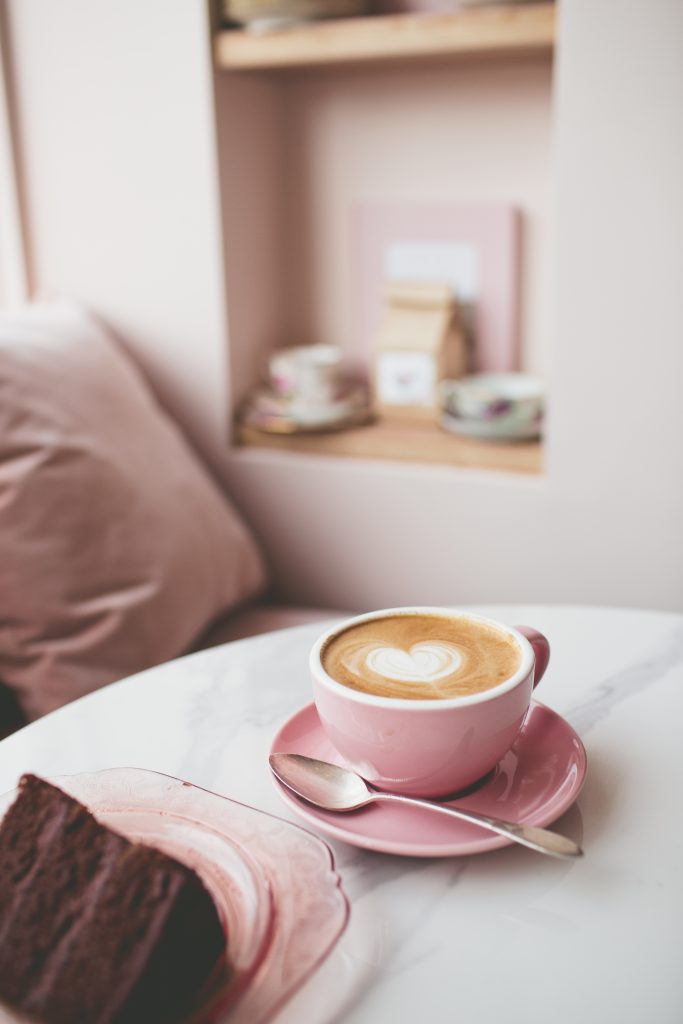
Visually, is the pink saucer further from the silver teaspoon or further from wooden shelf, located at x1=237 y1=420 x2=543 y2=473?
wooden shelf, located at x1=237 y1=420 x2=543 y2=473

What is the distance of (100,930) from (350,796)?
0.66ft

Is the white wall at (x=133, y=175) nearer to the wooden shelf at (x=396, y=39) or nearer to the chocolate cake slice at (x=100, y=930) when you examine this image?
the wooden shelf at (x=396, y=39)

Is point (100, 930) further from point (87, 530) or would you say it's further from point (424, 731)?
point (87, 530)

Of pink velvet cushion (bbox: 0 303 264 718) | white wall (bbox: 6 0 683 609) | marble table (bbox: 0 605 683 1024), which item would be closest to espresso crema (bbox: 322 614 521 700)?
marble table (bbox: 0 605 683 1024)

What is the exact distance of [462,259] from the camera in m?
1.84

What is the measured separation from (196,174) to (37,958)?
1.44 meters

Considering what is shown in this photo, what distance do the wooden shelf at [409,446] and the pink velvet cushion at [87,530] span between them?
23cm

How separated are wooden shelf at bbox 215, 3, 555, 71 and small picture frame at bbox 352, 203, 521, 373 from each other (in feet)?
0.96

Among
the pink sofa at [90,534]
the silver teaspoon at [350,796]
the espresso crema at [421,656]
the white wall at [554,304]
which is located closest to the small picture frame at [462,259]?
the white wall at [554,304]

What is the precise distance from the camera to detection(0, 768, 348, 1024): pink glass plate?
20.2 inches

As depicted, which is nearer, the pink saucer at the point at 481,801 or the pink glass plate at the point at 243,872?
the pink glass plate at the point at 243,872

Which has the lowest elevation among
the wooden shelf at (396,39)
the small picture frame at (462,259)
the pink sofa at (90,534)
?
the pink sofa at (90,534)

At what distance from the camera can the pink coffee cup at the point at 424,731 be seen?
618 mm

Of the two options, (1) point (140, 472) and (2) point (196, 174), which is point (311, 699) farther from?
(2) point (196, 174)
